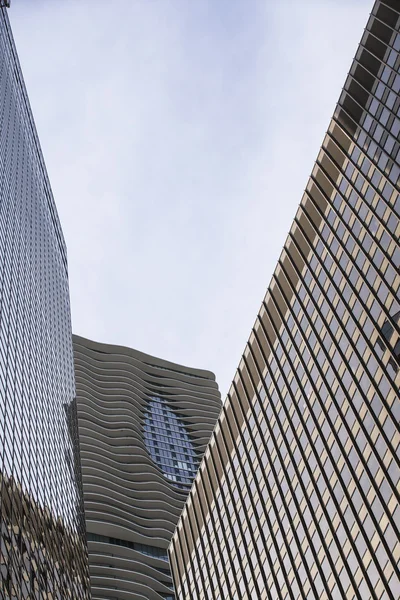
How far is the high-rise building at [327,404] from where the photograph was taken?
56.0 metres

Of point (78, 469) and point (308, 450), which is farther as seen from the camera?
point (78, 469)

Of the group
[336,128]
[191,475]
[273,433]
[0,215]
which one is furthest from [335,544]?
[191,475]

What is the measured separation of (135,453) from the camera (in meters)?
137

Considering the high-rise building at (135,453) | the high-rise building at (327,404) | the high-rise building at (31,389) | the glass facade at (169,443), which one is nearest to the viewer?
the high-rise building at (327,404)

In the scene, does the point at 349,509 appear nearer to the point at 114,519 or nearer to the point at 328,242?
the point at 328,242

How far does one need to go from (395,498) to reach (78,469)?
57.2m

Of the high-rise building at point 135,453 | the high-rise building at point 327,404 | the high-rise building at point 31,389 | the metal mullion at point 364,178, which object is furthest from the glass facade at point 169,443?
the metal mullion at point 364,178

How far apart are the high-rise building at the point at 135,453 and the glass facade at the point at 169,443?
206mm

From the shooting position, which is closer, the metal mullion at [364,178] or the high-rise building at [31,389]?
the high-rise building at [31,389]

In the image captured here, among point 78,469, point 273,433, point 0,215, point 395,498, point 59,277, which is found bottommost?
point 395,498

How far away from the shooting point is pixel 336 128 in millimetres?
75188

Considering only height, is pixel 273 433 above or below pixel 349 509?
above

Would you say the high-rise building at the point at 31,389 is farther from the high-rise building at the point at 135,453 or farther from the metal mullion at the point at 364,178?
the metal mullion at the point at 364,178

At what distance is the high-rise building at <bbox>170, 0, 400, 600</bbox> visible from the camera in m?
56.0
